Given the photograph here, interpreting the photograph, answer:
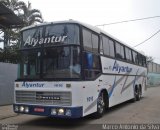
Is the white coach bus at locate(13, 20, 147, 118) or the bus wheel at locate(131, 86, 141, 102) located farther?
the bus wheel at locate(131, 86, 141, 102)

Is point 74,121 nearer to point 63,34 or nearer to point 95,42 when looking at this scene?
point 95,42

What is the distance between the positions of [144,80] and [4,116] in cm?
1282

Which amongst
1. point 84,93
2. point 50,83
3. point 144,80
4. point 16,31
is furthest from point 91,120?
point 16,31

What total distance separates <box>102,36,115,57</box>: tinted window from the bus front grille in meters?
3.64

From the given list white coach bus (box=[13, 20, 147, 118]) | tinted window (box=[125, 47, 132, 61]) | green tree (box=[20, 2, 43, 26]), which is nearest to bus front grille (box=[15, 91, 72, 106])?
white coach bus (box=[13, 20, 147, 118])

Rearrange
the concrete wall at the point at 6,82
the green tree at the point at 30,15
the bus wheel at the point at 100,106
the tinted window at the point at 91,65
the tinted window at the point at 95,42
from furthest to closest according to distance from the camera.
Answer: the green tree at the point at 30,15, the concrete wall at the point at 6,82, the bus wheel at the point at 100,106, the tinted window at the point at 95,42, the tinted window at the point at 91,65

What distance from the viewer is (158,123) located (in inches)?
431

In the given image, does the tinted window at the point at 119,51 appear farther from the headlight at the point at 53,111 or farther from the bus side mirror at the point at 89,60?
the headlight at the point at 53,111

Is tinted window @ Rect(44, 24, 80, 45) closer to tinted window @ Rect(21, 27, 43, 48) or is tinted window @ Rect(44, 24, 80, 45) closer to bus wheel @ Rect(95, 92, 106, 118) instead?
tinted window @ Rect(21, 27, 43, 48)

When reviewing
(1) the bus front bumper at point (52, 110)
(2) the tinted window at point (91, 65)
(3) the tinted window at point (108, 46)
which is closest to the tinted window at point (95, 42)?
(2) the tinted window at point (91, 65)

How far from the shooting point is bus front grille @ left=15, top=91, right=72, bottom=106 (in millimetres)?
9844

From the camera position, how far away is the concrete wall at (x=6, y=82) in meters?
16.1

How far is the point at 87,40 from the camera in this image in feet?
35.7

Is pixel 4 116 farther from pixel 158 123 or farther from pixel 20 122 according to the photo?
pixel 158 123
